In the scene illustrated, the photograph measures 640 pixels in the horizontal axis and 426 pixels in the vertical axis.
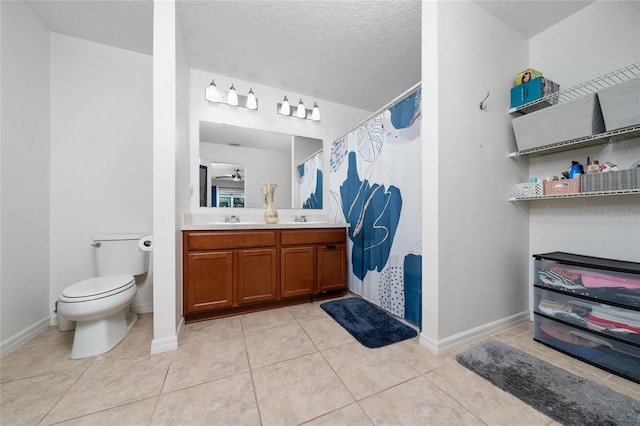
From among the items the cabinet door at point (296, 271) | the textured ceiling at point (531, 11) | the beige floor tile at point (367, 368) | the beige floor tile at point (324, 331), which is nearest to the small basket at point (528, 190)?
the textured ceiling at point (531, 11)

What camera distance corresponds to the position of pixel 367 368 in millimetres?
1345

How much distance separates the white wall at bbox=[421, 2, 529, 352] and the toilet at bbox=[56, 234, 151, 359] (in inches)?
81.4

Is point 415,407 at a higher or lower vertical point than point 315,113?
lower

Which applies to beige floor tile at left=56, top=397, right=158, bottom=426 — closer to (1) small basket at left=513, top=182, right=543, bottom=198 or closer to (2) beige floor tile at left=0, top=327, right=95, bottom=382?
(2) beige floor tile at left=0, top=327, right=95, bottom=382

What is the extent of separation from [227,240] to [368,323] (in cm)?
136

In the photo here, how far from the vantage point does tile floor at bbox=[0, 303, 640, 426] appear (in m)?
1.03

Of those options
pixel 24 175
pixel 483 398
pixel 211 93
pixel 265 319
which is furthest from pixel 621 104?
pixel 24 175

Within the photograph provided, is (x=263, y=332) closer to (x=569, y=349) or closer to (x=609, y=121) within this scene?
(x=569, y=349)

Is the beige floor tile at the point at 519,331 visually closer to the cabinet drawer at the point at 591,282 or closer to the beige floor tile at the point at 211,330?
the cabinet drawer at the point at 591,282

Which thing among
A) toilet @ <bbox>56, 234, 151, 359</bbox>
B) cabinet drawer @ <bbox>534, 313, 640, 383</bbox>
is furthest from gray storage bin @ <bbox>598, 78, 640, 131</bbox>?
toilet @ <bbox>56, 234, 151, 359</bbox>

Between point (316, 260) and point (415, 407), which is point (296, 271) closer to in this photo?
point (316, 260)

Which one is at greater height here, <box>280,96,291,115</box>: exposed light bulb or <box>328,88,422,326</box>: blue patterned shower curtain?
<box>280,96,291,115</box>: exposed light bulb

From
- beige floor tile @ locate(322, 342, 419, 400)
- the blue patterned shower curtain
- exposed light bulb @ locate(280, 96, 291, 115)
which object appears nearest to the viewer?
beige floor tile @ locate(322, 342, 419, 400)

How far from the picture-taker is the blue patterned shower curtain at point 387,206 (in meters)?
1.79
